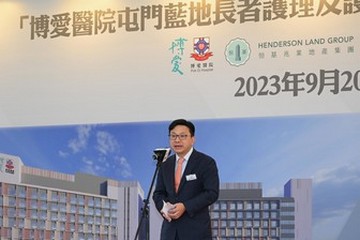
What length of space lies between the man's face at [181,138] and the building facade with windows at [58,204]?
2.47 m

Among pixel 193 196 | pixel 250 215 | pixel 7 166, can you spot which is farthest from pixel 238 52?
pixel 193 196

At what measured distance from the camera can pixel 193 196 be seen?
13.4 feet

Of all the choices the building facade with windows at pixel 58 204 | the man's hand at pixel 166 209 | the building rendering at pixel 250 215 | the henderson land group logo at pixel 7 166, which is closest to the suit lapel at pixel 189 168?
the man's hand at pixel 166 209

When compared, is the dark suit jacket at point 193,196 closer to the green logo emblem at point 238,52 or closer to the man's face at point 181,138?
the man's face at point 181,138

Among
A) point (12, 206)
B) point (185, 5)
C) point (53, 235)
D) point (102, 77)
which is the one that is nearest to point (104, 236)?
point (53, 235)

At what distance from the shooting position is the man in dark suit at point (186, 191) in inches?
159

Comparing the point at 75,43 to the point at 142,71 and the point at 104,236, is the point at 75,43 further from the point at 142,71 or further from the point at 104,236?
the point at 104,236

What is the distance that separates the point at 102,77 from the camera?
680 centimetres

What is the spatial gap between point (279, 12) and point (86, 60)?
1.78 metres

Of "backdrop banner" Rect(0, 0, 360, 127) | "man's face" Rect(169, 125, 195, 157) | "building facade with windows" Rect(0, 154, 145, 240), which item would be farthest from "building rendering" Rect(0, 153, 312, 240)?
"man's face" Rect(169, 125, 195, 157)

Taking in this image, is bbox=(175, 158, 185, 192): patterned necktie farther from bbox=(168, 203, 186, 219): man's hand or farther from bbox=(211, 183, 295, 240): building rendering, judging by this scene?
bbox=(211, 183, 295, 240): building rendering

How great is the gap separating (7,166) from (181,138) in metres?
3.09

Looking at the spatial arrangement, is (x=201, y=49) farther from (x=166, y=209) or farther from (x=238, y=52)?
(x=166, y=209)

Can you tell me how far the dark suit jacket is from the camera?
4.05m
